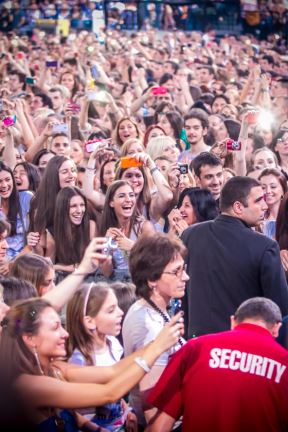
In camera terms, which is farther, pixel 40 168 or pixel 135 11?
pixel 135 11

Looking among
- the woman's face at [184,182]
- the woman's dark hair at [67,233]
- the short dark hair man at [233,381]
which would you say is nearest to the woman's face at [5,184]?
the woman's dark hair at [67,233]

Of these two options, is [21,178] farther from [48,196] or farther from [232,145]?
[232,145]

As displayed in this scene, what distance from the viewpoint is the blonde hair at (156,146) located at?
9.15 meters

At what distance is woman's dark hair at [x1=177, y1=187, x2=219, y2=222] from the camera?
696cm

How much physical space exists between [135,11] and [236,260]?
21924mm

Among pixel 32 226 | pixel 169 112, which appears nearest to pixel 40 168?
pixel 32 226

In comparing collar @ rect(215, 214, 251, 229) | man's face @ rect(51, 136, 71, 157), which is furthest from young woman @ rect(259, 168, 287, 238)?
man's face @ rect(51, 136, 71, 157)

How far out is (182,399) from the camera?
432 centimetres

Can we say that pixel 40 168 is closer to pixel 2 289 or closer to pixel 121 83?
pixel 2 289

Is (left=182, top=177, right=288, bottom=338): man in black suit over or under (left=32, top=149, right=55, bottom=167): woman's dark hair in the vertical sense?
over

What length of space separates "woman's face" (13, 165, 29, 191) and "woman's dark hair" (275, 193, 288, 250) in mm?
2477

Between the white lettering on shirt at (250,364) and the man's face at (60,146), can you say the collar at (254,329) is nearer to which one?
the white lettering on shirt at (250,364)

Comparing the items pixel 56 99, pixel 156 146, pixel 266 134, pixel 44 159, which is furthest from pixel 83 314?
pixel 56 99

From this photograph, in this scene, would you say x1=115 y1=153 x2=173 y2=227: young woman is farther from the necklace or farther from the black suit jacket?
the necklace
